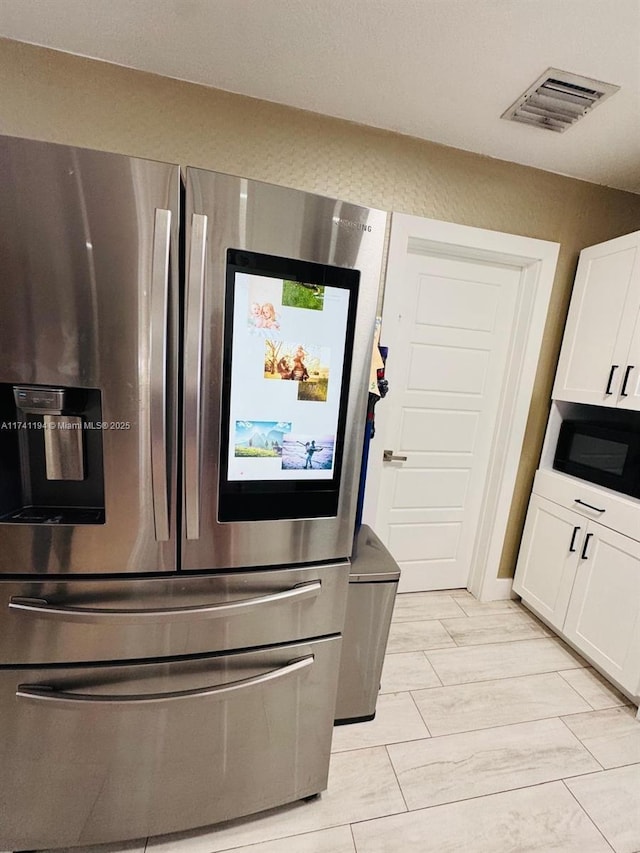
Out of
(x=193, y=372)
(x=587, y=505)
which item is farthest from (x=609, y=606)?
(x=193, y=372)

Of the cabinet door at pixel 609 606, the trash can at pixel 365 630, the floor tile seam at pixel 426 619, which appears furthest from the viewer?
the floor tile seam at pixel 426 619

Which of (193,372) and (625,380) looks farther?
(625,380)

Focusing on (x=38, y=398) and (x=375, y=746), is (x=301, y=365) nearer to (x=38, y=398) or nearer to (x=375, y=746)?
(x=38, y=398)

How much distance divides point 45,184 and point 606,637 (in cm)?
276

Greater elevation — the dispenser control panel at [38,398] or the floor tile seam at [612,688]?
the dispenser control panel at [38,398]

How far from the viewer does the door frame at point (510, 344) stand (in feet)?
6.26

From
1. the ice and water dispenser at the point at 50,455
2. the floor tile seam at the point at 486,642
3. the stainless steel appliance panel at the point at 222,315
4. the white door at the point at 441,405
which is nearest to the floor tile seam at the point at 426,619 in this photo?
the floor tile seam at the point at 486,642

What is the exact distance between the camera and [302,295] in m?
0.96

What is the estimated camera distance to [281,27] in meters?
1.26

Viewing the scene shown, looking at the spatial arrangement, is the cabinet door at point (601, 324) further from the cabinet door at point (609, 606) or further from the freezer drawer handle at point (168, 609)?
A: the freezer drawer handle at point (168, 609)

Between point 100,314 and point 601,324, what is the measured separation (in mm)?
2339

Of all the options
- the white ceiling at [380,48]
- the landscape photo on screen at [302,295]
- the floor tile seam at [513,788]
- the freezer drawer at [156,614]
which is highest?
the white ceiling at [380,48]

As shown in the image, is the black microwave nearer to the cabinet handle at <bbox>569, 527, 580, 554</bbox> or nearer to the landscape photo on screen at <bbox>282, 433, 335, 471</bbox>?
the cabinet handle at <bbox>569, 527, 580, 554</bbox>

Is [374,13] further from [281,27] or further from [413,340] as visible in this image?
[413,340]
